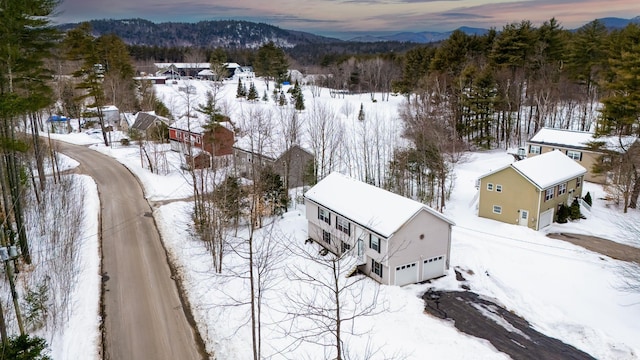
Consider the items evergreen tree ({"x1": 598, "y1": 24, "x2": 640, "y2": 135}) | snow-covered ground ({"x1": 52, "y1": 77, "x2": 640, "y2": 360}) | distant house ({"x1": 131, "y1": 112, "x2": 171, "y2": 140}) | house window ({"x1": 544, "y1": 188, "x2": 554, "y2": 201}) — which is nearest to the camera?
snow-covered ground ({"x1": 52, "y1": 77, "x2": 640, "y2": 360})

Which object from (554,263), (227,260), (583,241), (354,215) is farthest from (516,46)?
(227,260)

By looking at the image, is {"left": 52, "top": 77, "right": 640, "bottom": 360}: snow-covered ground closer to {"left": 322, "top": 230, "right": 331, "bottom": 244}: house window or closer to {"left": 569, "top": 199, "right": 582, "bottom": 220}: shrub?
{"left": 569, "top": 199, "right": 582, "bottom": 220}: shrub

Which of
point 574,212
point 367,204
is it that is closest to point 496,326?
point 367,204

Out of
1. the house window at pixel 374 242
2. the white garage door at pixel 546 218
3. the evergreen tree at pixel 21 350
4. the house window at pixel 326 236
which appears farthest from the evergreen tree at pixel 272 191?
the evergreen tree at pixel 21 350

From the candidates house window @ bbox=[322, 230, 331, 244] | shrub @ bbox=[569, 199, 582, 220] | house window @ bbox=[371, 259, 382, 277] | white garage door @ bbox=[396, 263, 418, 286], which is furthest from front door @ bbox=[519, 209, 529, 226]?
house window @ bbox=[322, 230, 331, 244]

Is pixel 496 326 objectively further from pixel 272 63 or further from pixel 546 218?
pixel 272 63

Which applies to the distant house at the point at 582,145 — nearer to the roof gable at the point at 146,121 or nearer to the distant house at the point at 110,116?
the roof gable at the point at 146,121
